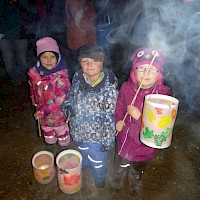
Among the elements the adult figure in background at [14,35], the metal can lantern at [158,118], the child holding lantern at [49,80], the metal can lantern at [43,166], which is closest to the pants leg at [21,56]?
the adult figure in background at [14,35]

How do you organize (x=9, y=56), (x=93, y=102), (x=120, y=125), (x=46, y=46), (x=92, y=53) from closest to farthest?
(x=92, y=53)
(x=120, y=125)
(x=93, y=102)
(x=46, y=46)
(x=9, y=56)

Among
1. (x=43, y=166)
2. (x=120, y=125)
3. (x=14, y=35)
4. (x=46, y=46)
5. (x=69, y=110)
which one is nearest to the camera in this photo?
(x=120, y=125)

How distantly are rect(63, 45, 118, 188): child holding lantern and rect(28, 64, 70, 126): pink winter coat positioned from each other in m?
0.29

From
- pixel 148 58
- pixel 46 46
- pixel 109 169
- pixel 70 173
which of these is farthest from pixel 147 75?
pixel 109 169

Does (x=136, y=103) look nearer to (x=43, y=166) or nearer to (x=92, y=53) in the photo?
(x=92, y=53)

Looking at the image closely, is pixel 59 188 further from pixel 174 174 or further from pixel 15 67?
pixel 15 67

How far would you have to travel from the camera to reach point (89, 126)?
118 inches

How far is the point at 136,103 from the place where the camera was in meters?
2.80

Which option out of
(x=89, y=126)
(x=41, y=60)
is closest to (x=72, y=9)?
(x=41, y=60)

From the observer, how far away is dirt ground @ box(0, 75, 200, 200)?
342 cm

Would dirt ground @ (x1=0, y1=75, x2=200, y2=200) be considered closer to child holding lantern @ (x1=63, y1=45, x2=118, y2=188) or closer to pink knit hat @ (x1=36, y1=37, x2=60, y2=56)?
child holding lantern @ (x1=63, y1=45, x2=118, y2=188)

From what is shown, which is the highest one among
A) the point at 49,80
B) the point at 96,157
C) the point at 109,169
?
the point at 49,80

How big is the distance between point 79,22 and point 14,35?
1.59m

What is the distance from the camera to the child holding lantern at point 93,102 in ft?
9.02
